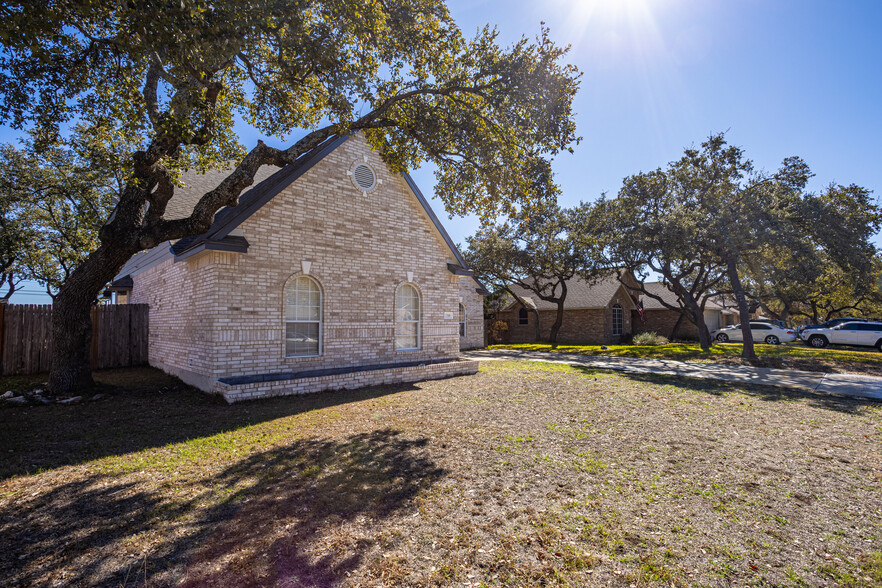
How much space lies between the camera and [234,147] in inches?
426

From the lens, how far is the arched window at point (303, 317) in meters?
9.98

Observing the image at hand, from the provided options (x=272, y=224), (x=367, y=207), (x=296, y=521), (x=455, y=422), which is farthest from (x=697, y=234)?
(x=296, y=521)

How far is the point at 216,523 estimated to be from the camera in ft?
11.9

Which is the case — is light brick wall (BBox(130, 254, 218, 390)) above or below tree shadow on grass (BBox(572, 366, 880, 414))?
above

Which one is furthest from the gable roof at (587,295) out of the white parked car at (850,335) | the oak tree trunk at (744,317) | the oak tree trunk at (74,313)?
the oak tree trunk at (74,313)

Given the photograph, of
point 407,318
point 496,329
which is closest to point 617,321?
point 496,329

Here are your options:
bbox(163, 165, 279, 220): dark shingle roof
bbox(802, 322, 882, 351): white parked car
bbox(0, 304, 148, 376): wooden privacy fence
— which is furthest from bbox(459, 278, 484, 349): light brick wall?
bbox(802, 322, 882, 351): white parked car

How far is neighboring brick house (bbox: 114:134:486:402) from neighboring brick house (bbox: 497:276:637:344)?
18.0 metres

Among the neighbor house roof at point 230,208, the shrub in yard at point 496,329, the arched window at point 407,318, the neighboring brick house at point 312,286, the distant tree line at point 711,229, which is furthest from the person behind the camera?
the shrub in yard at point 496,329

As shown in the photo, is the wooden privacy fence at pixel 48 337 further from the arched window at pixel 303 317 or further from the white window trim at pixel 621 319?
the white window trim at pixel 621 319

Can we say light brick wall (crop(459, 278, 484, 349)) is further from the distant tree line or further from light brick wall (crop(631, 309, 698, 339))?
light brick wall (crop(631, 309, 698, 339))

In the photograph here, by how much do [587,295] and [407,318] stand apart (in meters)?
21.1

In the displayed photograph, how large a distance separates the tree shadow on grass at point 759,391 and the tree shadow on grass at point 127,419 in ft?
25.4

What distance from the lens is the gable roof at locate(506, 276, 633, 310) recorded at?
28344mm
